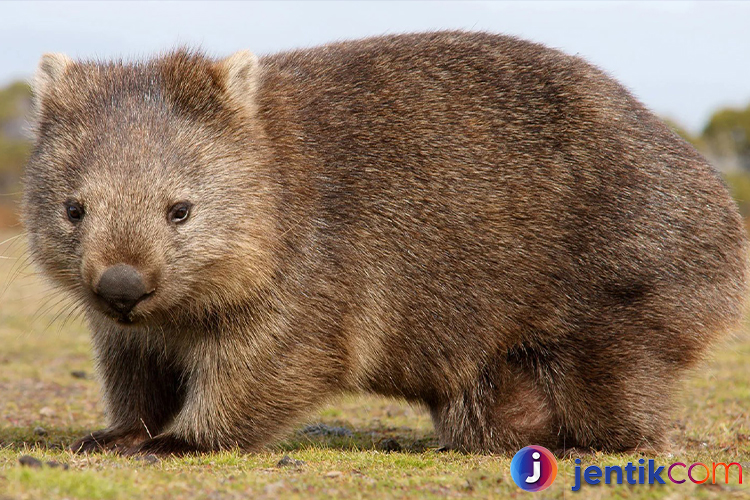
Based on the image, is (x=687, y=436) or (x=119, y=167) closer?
(x=119, y=167)

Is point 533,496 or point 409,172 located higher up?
point 409,172

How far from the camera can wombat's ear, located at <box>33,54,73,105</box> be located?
5.57 m

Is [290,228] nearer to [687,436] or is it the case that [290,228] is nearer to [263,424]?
[263,424]

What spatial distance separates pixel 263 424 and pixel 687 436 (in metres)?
3.30

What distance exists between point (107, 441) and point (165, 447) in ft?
1.67

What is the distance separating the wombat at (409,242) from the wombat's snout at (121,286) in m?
0.38

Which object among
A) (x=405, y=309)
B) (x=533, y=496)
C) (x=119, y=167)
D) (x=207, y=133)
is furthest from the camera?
(x=405, y=309)

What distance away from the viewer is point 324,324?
18.1ft

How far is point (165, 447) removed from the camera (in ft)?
17.7

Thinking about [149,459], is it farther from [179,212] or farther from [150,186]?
[150,186]

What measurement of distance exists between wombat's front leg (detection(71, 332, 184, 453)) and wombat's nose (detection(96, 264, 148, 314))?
3.50 ft

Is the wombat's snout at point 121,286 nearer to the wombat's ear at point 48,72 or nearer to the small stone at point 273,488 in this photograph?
the small stone at point 273,488

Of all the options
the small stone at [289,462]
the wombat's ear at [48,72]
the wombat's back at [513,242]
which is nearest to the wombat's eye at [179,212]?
the wombat's back at [513,242]

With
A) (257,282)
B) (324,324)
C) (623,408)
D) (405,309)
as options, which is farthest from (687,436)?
(257,282)
